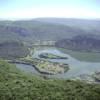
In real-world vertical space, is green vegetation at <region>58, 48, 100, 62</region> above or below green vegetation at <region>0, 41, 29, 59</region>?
below

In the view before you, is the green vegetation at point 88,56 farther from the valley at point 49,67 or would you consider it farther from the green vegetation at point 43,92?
the green vegetation at point 43,92

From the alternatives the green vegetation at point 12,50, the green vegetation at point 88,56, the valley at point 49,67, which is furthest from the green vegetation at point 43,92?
the green vegetation at point 12,50

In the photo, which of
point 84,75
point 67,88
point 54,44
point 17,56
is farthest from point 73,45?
point 67,88

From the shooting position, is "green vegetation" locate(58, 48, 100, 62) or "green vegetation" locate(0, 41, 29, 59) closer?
"green vegetation" locate(58, 48, 100, 62)

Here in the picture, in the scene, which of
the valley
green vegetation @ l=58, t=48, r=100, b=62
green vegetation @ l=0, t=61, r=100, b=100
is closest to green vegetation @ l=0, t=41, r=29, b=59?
the valley

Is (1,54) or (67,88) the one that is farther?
(1,54)

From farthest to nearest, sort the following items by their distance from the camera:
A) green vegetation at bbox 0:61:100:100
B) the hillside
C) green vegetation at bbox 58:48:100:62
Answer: the hillside, green vegetation at bbox 58:48:100:62, green vegetation at bbox 0:61:100:100

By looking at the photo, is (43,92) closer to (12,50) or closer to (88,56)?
(88,56)

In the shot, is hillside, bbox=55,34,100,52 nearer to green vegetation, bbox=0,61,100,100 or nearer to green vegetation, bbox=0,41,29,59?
green vegetation, bbox=0,41,29,59

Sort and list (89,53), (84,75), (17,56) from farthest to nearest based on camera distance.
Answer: (89,53)
(17,56)
(84,75)

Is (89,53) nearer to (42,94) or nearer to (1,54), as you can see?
(1,54)

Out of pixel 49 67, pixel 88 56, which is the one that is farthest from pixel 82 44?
pixel 49 67
